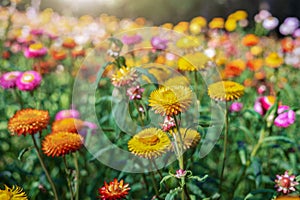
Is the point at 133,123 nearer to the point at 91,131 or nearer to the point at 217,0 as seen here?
the point at 91,131

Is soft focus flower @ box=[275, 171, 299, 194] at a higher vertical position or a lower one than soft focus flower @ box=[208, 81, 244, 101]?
lower

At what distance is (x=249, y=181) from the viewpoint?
206 cm

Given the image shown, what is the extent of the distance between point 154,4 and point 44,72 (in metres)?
4.53

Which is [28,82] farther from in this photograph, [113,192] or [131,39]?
[113,192]

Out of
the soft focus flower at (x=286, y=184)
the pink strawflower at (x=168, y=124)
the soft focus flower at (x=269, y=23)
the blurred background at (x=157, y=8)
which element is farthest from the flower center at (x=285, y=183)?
the blurred background at (x=157, y=8)

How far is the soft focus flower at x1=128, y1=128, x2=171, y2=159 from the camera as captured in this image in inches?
50.4

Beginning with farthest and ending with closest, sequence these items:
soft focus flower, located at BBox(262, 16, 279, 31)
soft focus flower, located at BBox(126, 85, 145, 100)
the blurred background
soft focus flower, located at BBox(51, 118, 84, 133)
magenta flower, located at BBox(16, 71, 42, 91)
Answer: the blurred background → soft focus flower, located at BBox(262, 16, 279, 31) → magenta flower, located at BBox(16, 71, 42, 91) → soft focus flower, located at BBox(51, 118, 84, 133) → soft focus flower, located at BBox(126, 85, 145, 100)

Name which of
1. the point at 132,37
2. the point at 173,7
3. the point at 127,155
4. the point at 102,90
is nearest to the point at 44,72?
the point at 102,90

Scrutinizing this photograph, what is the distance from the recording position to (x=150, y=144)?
4.27 ft

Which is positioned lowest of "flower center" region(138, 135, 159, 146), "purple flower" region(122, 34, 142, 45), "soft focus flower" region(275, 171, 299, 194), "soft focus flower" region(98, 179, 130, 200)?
"soft focus flower" region(275, 171, 299, 194)

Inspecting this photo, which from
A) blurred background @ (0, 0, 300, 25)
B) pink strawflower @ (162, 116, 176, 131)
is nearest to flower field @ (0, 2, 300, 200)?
pink strawflower @ (162, 116, 176, 131)

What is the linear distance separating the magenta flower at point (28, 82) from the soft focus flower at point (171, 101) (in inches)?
35.3

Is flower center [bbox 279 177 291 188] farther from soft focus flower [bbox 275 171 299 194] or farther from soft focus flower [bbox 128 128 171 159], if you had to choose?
soft focus flower [bbox 128 128 171 159]

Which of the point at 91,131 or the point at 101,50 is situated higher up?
the point at 101,50
